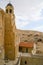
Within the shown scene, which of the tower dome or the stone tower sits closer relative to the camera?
the stone tower

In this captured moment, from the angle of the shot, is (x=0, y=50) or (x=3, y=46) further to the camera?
(x=3, y=46)

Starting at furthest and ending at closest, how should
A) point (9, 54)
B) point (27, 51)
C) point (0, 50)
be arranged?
point (27, 51), point (9, 54), point (0, 50)

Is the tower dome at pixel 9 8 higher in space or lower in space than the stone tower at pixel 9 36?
higher

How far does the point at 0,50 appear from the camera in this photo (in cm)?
2698

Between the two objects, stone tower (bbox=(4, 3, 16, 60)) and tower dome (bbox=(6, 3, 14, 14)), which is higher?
tower dome (bbox=(6, 3, 14, 14))

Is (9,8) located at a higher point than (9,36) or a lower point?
higher

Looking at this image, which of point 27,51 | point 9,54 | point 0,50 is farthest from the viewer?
point 27,51

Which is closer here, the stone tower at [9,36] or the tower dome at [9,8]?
the stone tower at [9,36]

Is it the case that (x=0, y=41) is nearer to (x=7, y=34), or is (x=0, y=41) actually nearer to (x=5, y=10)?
(x=7, y=34)

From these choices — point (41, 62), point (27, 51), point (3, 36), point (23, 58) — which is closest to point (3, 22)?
point (3, 36)

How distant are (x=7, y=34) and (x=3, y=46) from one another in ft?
7.96

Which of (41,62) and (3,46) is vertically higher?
(3,46)

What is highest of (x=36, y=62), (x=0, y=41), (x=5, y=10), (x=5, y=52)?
(x=5, y=10)

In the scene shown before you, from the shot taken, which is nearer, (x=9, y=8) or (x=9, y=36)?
(x=9, y=36)
